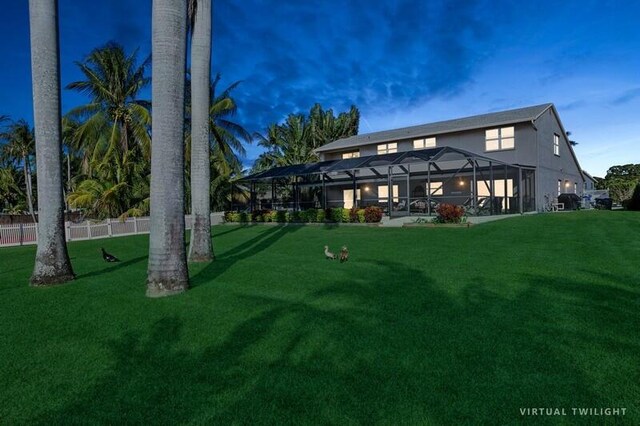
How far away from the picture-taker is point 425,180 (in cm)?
2750

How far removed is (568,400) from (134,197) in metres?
24.7

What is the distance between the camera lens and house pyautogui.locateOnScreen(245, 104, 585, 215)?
72.3 ft

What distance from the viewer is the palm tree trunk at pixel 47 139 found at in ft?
25.0

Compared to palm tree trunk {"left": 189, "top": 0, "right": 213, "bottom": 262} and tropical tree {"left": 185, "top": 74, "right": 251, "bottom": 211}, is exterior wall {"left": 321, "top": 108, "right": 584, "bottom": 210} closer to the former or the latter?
tropical tree {"left": 185, "top": 74, "right": 251, "bottom": 211}

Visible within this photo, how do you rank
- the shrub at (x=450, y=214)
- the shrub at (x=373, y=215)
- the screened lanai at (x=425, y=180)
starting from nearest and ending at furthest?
the shrub at (x=450, y=214), the shrub at (x=373, y=215), the screened lanai at (x=425, y=180)

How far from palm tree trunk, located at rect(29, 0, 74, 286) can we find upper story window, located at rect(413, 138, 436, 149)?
80.2 feet

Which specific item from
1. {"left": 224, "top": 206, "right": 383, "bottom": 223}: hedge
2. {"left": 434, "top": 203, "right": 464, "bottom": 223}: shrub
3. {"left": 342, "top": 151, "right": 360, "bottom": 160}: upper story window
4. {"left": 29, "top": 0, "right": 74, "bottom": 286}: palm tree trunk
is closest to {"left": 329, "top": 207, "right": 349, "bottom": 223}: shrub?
{"left": 224, "top": 206, "right": 383, "bottom": 223}: hedge

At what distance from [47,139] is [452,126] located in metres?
25.0

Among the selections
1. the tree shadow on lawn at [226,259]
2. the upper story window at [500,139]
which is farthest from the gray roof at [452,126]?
the tree shadow on lawn at [226,259]

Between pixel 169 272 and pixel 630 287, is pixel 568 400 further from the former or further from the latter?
pixel 169 272

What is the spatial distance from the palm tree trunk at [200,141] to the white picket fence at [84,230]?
8.40 metres

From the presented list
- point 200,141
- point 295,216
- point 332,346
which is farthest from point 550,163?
point 332,346

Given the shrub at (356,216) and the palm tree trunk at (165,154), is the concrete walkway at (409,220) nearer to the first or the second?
the shrub at (356,216)

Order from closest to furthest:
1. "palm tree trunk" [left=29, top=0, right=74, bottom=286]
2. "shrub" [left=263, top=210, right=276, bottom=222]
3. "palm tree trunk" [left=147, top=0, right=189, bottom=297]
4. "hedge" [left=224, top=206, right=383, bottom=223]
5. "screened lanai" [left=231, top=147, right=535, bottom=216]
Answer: "palm tree trunk" [left=147, top=0, right=189, bottom=297], "palm tree trunk" [left=29, top=0, right=74, bottom=286], "hedge" [left=224, top=206, right=383, bottom=223], "screened lanai" [left=231, top=147, right=535, bottom=216], "shrub" [left=263, top=210, right=276, bottom=222]
